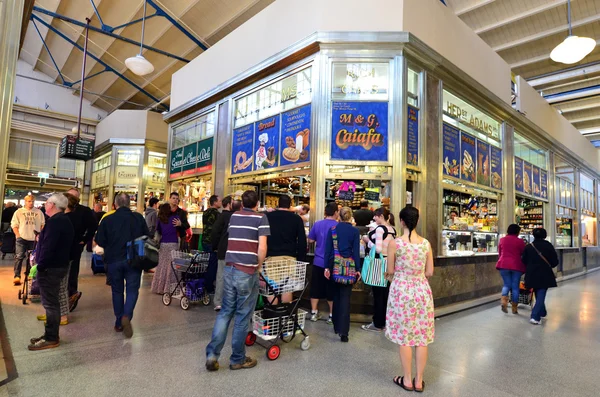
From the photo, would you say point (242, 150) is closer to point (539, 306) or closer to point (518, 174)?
point (539, 306)

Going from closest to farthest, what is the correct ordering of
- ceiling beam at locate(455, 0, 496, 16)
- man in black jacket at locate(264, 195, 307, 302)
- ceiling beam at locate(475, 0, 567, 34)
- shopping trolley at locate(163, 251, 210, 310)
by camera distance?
man in black jacket at locate(264, 195, 307, 302)
shopping trolley at locate(163, 251, 210, 310)
ceiling beam at locate(475, 0, 567, 34)
ceiling beam at locate(455, 0, 496, 16)

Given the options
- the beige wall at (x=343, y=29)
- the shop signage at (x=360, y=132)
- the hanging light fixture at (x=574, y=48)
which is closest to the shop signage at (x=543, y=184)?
the beige wall at (x=343, y=29)

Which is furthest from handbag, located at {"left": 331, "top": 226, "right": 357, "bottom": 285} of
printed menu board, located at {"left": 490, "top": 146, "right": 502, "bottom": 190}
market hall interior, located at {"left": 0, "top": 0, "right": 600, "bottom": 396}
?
printed menu board, located at {"left": 490, "top": 146, "right": 502, "bottom": 190}

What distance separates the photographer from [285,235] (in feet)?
14.0

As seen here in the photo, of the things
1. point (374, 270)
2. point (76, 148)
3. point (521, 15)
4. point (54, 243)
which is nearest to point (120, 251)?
point (54, 243)

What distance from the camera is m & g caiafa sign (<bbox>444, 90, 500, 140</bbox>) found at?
7082 millimetres

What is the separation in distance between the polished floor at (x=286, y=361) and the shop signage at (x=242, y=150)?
3.35 metres

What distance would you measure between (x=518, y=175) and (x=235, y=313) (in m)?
9.05

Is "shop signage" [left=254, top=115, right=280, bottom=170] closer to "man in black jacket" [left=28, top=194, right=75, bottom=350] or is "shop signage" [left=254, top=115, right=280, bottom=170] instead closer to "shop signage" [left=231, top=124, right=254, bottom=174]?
"shop signage" [left=231, top=124, right=254, bottom=174]

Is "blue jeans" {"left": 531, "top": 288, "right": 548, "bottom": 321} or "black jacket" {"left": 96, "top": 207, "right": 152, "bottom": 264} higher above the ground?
"black jacket" {"left": 96, "top": 207, "right": 152, "bottom": 264}

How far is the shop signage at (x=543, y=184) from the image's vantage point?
435 inches

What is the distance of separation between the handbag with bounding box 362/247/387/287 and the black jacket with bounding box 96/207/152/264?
283 centimetres

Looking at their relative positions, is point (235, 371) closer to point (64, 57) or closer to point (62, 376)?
point (62, 376)

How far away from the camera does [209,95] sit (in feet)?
28.5
